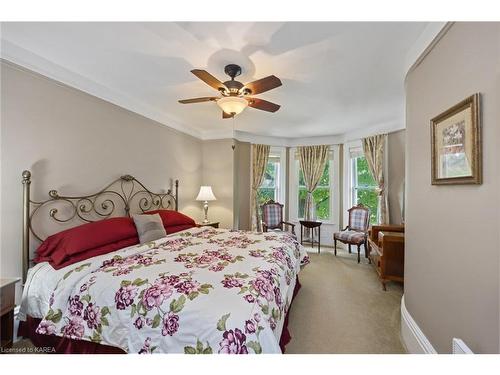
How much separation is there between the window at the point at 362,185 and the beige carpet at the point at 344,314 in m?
1.42

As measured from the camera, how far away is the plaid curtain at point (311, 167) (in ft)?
16.9

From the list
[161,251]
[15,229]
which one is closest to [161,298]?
[161,251]

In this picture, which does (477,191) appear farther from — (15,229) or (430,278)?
(15,229)

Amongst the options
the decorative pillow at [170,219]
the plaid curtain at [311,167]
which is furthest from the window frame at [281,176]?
the decorative pillow at [170,219]

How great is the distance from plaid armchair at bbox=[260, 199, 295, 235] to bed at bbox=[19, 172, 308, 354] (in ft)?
9.07

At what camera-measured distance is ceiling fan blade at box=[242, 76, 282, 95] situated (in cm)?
→ 193

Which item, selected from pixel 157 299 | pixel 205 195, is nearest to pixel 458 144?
pixel 157 299

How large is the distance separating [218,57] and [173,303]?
203 centimetres

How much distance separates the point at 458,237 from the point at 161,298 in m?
1.78

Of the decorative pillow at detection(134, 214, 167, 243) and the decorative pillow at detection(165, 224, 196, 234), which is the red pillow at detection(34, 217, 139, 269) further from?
the decorative pillow at detection(165, 224, 196, 234)

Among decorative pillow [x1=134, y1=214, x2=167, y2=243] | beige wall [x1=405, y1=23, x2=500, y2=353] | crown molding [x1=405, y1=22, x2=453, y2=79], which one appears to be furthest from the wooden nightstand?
crown molding [x1=405, y1=22, x2=453, y2=79]

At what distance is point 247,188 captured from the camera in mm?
5195

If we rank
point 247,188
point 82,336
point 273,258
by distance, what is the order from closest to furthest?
1. point 82,336
2. point 273,258
3. point 247,188
